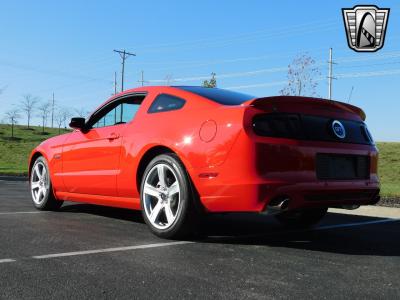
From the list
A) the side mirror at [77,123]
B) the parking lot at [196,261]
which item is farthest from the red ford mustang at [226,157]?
the side mirror at [77,123]

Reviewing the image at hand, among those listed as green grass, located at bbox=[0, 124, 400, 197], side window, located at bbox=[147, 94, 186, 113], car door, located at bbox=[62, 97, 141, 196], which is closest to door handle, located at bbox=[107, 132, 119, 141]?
car door, located at bbox=[62, 97, 141, 196]

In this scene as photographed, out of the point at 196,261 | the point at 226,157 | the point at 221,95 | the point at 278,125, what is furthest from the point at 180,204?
the point at 221,95

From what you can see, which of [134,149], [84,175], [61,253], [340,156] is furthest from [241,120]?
[84,175]

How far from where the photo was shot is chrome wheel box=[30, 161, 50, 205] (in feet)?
22.2

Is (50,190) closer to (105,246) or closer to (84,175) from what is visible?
(84,175)

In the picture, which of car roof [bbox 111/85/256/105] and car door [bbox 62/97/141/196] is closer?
car roof [bbox 111/85/256/105]

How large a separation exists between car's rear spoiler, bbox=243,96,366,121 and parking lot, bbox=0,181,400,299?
1241 millimetres

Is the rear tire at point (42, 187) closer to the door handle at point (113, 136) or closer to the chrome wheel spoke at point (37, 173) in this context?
the chrome wheel spoke at point (37, 173)

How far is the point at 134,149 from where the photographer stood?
16.6 feet

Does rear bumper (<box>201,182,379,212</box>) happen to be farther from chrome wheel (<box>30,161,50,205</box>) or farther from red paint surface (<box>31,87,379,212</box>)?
chrome wheel (<box>30,161,50,205</box>)

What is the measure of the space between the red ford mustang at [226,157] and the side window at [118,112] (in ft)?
0.06

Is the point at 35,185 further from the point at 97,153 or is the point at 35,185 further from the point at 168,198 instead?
the point at 168,198

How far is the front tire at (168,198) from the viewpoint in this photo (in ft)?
14.5

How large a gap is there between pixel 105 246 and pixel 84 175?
1.82 metres
